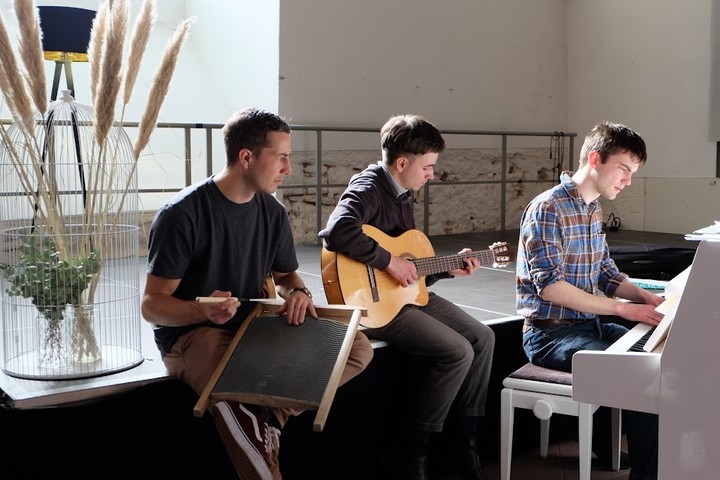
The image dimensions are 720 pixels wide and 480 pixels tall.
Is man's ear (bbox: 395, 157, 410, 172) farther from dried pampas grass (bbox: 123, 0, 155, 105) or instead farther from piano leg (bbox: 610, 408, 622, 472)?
piano leg (bbox: 610, 408, 622, 472)

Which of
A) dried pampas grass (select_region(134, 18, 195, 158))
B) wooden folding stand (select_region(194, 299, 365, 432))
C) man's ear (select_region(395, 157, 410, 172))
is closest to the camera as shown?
wooden folding stand (select_region(194, 299, 365, 432))

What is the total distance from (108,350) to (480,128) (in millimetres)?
5275

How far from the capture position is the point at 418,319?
2.73m

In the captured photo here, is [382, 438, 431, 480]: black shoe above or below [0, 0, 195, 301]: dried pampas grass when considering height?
below

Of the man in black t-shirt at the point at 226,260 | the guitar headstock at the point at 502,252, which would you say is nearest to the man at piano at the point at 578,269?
the guitar headstock at the point at 502,252

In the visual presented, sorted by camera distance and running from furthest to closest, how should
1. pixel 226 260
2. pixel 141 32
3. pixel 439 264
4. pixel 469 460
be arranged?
pixel 439 264, pixel 469 460, pixel 226 260, pixel 141 32

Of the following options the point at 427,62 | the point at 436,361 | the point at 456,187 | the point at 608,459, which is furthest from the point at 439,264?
the point at 456,187

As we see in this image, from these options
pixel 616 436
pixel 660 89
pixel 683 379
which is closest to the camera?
pixel 683 379

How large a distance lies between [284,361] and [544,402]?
2.67 ft

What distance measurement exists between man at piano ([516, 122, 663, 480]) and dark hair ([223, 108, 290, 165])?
0.82m

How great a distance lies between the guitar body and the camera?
9.00 feet

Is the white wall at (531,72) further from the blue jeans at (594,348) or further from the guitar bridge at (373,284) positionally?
the blue jeans at (594,348)

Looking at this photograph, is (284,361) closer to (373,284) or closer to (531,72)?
(373,284)

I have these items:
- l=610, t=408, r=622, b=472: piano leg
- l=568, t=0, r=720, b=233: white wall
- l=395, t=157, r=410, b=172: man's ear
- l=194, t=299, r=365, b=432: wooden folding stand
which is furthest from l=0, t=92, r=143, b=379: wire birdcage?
l=568, t=0, r=720, b=233: white wall
